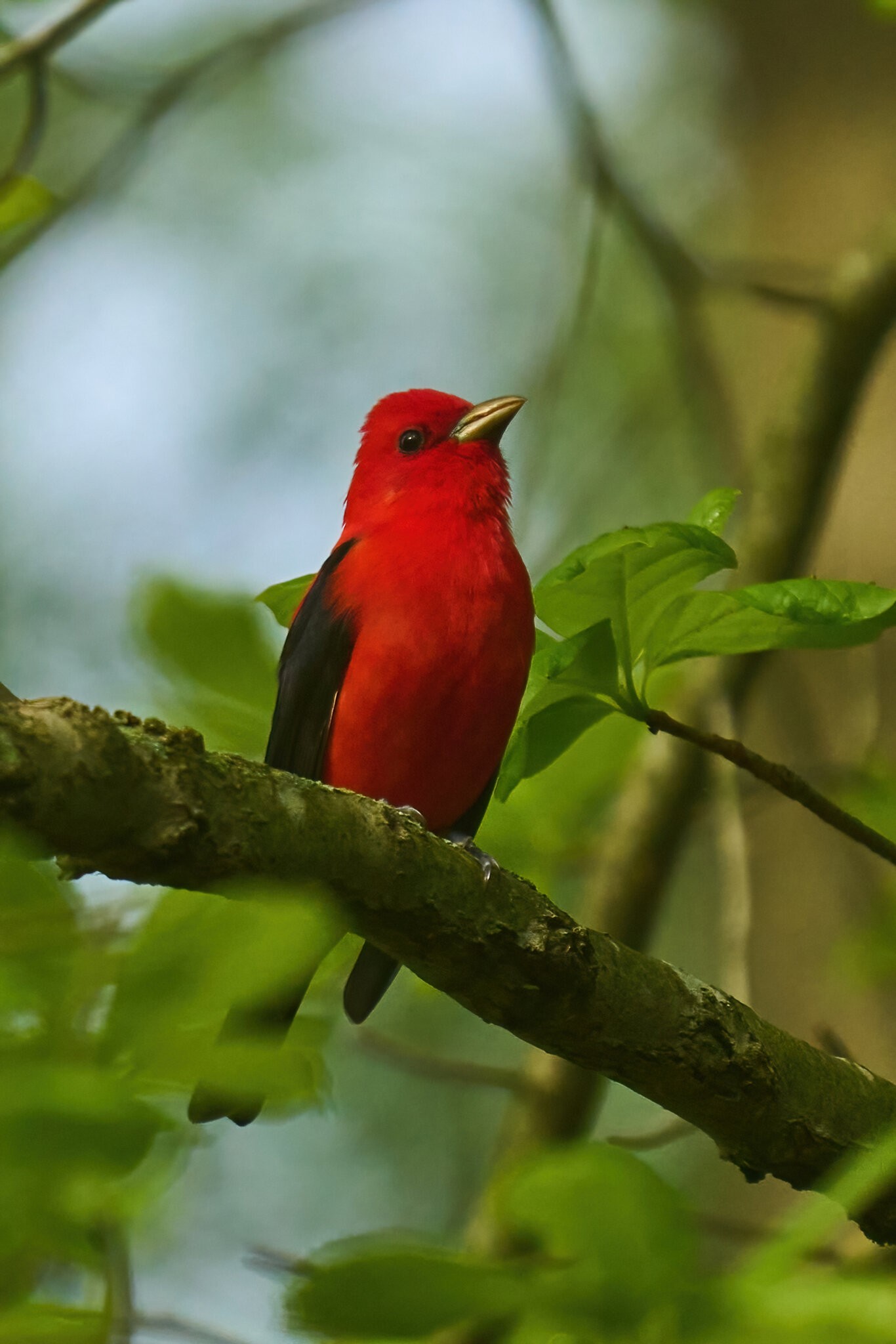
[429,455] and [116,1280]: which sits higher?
[429,455]

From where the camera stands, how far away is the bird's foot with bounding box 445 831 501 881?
2.26 metres

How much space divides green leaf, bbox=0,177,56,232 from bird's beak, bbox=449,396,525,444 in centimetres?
193

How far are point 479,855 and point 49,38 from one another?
2.23m

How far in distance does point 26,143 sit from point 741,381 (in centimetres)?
423

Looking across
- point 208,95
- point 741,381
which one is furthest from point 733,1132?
point 741,381

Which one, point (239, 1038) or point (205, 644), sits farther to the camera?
point (205, 644)

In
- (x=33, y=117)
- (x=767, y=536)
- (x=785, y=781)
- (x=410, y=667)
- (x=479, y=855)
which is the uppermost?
(x=33, y=117)

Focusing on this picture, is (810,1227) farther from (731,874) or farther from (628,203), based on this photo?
(628,203)

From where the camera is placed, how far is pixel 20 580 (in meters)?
8.56

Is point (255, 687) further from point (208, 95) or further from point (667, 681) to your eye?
point (208, 95)

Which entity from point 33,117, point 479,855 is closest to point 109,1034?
point 479,855

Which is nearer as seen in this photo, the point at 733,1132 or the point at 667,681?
the point at 733,1132

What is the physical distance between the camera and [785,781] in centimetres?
248

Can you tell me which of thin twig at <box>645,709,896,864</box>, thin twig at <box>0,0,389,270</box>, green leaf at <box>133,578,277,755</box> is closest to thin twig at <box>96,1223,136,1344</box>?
thin twig at <box>645,709,896,864</box>
